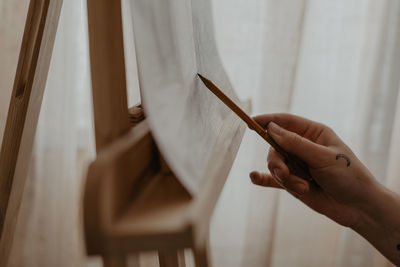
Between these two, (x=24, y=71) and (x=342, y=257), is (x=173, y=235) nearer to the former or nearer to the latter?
Answer: (x=24, y=71)

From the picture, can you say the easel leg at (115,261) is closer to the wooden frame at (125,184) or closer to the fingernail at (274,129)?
the wooden frame at (125,184)

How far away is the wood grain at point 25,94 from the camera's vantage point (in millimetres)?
591

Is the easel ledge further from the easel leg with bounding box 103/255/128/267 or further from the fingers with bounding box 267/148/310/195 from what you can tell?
the fingers with bounding box 267/148/310/195

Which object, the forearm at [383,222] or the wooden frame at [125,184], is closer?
the wooden frame at [125,184]

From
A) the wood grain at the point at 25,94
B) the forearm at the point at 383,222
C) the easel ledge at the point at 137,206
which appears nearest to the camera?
the easel ledge at the point at 137,206

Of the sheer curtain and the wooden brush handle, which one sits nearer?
the wooden brush handle

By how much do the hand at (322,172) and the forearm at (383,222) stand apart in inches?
0.5

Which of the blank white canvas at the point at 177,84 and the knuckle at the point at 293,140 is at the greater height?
the blank white canvas at the point at 177,84

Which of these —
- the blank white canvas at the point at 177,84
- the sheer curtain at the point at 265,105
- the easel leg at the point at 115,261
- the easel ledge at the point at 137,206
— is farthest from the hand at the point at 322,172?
the sheer curtain at the point at 265,105

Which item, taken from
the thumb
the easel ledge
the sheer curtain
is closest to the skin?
the thumb

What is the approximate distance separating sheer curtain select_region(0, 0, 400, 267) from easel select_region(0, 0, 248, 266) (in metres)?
0.71

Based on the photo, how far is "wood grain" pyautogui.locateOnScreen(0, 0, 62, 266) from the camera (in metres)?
0.59

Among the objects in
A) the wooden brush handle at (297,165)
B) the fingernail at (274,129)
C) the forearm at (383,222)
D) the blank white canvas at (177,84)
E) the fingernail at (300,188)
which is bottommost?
the forearm at (383,222)

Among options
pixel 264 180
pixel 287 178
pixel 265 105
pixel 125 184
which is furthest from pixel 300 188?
pixel 265 105
